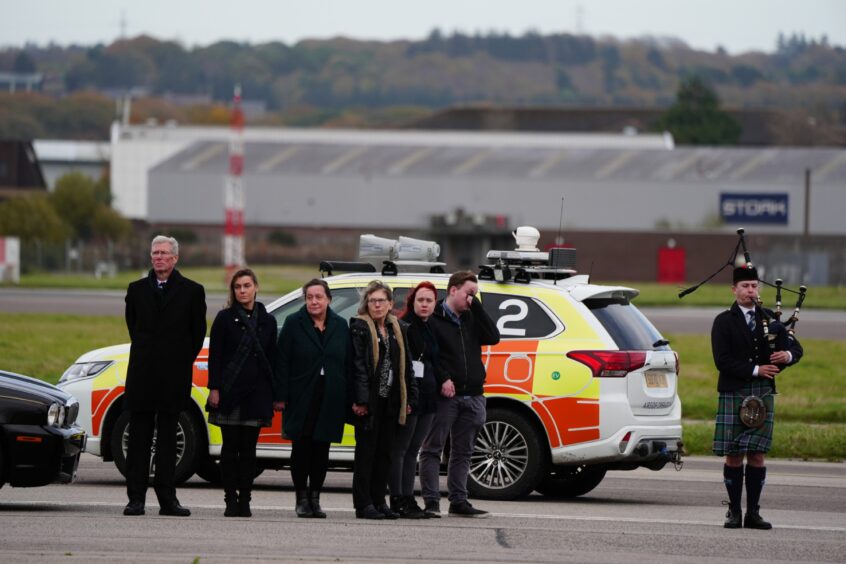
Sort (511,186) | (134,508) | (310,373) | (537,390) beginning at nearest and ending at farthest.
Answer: (134,508), (310,373), (537,390), (511,186)

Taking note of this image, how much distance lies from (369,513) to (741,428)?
2.61 meters

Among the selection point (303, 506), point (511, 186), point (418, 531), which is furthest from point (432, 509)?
point (511, 186)

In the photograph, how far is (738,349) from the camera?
10.8m

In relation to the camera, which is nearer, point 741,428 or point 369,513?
point 741,428

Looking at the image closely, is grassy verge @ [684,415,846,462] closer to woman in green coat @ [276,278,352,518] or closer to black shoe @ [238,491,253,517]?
woman in green coat @ [276,278,352,518]

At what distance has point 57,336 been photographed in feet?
97.5

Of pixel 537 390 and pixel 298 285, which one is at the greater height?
pixel 298 285

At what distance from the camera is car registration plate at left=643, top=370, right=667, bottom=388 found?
1223cm

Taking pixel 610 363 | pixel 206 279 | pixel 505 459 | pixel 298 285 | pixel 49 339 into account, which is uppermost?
pixel 206 279

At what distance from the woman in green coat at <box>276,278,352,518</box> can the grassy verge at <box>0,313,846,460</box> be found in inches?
280

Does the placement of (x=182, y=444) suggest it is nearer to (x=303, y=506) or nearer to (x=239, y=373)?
(x=239, y=373)

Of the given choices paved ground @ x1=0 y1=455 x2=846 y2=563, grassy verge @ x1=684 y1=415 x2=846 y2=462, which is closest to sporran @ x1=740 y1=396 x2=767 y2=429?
paved ground @ x1=0 y1=455 x2=846 y2=563

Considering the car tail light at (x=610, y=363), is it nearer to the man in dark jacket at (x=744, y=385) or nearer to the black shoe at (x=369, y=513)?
the man in dark jacket at (x=744, y=385)

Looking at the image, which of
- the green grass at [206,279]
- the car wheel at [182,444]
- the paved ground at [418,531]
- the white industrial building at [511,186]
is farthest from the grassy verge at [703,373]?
the white industrial building at [511,186]
